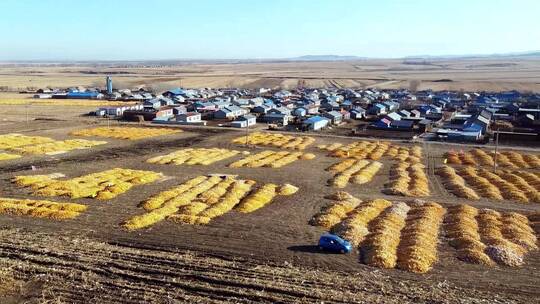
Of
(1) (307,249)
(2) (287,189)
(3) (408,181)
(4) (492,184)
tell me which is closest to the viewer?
(1) (307,249)

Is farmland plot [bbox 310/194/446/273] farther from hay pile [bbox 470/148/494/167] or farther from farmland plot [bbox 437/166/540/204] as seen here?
hay pile [bbox 470/148/494/167]

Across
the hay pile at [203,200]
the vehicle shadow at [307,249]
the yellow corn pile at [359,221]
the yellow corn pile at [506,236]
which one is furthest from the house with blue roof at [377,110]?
the vehicle shadow at [307,249]

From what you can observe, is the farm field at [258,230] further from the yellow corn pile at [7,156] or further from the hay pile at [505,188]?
the yellow corn pile at [7,156]

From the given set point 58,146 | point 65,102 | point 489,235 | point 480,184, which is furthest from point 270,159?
point 65,102

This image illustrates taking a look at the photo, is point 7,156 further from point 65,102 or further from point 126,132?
point 65,102

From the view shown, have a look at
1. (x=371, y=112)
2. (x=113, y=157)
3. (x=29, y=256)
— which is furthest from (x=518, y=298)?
(x=371, y=112)

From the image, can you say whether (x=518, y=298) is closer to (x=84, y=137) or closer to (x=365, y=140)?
(x=365, y=140)
